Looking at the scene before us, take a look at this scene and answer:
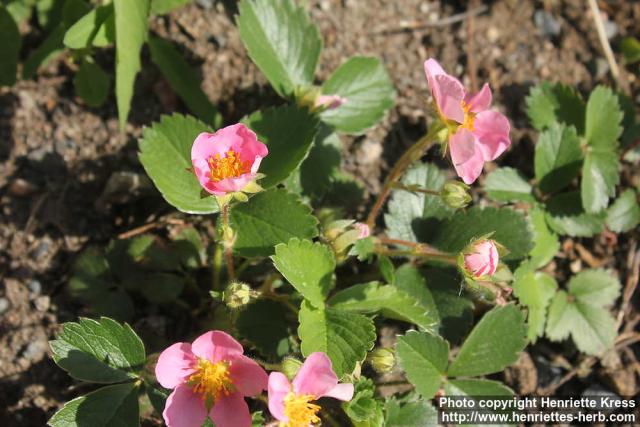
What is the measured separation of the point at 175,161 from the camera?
2318 millimetres

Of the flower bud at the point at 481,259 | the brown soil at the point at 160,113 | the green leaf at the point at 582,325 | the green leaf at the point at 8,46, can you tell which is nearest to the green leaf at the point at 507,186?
the brown soil at the point at 160,113

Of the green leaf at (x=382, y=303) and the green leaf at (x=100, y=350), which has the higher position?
the green leaf at (x=100, y=350)

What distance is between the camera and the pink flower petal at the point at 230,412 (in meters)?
1.90

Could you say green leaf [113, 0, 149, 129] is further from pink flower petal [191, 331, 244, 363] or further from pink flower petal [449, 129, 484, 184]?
pink flower petal [449, 129, 484, 184]

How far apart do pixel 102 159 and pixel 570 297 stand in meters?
2.01

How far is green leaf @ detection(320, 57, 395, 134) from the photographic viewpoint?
2693 mm

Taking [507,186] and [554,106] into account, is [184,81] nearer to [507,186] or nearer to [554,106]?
[507,186]

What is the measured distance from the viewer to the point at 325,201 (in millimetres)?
2652

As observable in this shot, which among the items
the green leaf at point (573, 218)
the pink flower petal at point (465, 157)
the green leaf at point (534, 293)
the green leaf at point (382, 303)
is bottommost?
the green leaf at point (534, 293)

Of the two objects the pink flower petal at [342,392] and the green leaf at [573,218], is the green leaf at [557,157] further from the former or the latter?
the pink flower petal at [342,392]

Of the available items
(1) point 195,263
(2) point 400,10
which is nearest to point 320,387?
(1) point 195,263

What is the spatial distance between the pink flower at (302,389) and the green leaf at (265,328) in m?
0.47

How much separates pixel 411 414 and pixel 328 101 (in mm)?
1158

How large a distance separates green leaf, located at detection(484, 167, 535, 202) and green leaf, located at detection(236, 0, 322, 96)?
0.84 meters
